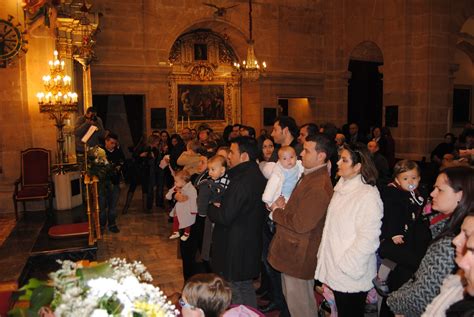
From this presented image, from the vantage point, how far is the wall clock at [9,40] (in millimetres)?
8266

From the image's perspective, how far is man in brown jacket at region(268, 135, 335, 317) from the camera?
3365 mm

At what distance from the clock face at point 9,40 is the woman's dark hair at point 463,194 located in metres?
8.17

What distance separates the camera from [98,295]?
1582 millimetres

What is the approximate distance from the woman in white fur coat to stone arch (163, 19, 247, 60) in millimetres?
11108

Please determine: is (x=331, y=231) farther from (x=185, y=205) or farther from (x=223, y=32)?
(x=223, y=32)

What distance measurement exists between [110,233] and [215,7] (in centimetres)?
867

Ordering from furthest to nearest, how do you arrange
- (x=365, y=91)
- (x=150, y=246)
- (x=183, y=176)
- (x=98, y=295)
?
(x=365, y=91), (x=150, y=246), (x=183, y=176), (x=98, y=295)

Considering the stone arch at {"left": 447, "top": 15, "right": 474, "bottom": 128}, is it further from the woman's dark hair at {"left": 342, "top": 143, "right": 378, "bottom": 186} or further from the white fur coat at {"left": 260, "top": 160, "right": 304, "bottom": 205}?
the woman's dark hair at {"left": 342, "top": 143, "right": 378, "bottom": 186}

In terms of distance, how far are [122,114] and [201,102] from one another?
105 inches

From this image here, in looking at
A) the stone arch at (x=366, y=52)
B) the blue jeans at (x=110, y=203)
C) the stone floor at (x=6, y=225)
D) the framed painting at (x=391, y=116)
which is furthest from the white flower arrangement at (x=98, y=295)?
the stone arch at (x=366, y=52)

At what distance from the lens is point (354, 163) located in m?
3.24

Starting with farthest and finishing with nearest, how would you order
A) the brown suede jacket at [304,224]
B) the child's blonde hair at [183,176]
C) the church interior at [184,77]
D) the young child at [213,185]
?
the church interior at [184,77]
the child's blonde hair at [183,176]
the young child at [213,185]
the brown suede jacket at [304,224]

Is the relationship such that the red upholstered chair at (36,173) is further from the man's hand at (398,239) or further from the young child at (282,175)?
the man's hand at (398,239)

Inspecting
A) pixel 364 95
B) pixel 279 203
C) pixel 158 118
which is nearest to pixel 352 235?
pixel 279 203
